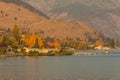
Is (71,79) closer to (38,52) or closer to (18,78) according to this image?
(18,78)

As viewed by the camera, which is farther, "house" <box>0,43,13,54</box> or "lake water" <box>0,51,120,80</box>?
"house" <box>0,43,13,54</box>

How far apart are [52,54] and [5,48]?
22939 millimetres

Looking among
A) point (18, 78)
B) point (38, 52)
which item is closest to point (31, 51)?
point (38, 52)

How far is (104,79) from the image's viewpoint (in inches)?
3068

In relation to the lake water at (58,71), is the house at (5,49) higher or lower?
higher

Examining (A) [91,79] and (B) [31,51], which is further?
(B) [31,51]

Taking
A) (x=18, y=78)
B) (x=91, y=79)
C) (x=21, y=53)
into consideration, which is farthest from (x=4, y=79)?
(x=21, y=53)

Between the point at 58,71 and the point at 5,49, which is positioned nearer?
the point at 58,71

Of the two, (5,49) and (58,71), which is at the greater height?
(5,49)

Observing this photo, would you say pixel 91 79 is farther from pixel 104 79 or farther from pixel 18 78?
pixel 18 78

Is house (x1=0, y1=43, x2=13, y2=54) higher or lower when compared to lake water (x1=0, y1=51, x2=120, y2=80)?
higher

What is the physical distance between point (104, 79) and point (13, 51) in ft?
395

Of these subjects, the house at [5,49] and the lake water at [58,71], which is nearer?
the lake water at [58,71]

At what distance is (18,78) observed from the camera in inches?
3142
